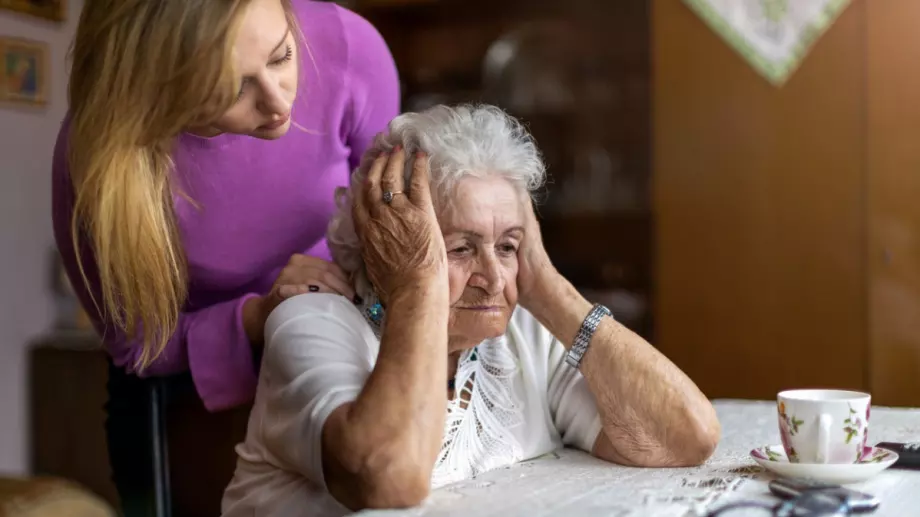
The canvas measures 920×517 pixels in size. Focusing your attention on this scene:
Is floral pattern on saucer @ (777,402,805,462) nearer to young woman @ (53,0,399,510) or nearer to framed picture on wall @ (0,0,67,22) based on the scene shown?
young woman @ (53,0,399,510)

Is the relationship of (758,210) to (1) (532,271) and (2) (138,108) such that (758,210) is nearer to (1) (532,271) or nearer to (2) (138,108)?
(1) (532,271)

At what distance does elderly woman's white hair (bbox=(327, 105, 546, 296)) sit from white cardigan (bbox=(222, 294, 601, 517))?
114 mm

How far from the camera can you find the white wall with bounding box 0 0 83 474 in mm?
3475

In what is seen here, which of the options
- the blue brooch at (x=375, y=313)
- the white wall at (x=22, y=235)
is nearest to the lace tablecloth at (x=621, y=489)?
the blue brooch at (x=375, y=313)

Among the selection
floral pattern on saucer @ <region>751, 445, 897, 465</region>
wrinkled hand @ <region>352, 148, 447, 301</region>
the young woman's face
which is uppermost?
the young woman's face

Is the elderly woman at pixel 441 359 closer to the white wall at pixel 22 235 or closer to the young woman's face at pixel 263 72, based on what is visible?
the young woman's face at pixel 263 72

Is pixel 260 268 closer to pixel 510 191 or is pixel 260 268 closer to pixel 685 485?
pixel 510 191

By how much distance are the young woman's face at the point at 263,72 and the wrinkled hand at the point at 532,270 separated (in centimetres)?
36

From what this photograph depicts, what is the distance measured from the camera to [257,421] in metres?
1.25

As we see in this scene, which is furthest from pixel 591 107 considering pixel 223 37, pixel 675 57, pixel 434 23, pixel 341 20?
pixel 223 37

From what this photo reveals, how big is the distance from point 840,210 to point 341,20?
1.94 meters

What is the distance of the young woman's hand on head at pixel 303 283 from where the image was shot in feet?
4.34

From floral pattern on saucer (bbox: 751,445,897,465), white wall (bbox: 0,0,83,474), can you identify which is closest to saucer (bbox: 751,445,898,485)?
floral pattern on saucer (bbox: 751,445,897,465)

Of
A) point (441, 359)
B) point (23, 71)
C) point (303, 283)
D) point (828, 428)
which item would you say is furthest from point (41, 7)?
point (828, 428)
